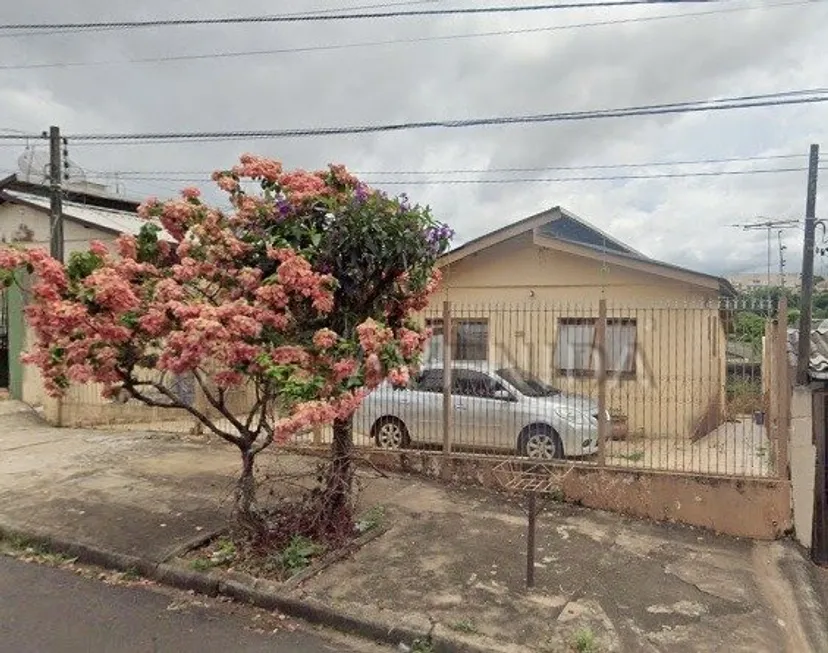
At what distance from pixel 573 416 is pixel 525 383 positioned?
0.84 metres

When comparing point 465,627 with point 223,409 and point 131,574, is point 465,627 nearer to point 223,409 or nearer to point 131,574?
point 223,409

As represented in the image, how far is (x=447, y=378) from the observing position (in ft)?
25.4

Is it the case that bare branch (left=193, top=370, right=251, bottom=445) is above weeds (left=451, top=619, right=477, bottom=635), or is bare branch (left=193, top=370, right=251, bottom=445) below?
above

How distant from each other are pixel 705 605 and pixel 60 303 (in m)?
5.26

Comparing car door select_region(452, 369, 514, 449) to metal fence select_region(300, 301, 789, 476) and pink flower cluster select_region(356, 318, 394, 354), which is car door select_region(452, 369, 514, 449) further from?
pink flower cluster select_region(356, 318, 394, 354)

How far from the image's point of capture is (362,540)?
554cm

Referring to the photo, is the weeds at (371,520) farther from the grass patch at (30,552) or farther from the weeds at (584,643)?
the grass patch at (30,552)

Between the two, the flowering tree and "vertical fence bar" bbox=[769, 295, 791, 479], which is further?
"vertical fence bar" bbox=[769, 295, 791, 479]

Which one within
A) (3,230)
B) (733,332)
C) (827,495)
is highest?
(3,230)

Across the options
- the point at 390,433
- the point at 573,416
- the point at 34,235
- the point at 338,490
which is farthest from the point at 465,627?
the point at 34,235

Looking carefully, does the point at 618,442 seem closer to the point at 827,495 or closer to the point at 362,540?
the point at 827,495

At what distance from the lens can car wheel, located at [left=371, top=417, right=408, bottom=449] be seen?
324 inches

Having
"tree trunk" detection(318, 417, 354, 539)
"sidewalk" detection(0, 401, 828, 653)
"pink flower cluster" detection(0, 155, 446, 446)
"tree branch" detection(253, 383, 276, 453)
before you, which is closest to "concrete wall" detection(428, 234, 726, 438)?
"sidewalk" detection(0, 401, 828, 653)

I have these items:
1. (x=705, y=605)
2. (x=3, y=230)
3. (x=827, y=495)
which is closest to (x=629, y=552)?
(x=705, y=605)
